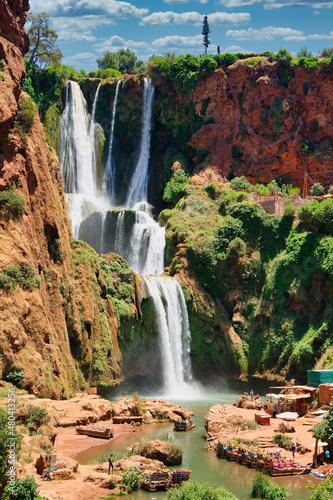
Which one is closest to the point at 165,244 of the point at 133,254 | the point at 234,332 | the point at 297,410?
the point at 133,254

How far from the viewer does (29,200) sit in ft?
148

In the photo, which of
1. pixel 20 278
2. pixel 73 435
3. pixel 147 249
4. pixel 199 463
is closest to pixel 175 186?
pixel 147 249

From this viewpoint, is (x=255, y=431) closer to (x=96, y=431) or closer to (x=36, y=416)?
(x=96, y=431)

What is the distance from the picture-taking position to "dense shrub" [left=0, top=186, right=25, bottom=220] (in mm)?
41781

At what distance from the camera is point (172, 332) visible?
198 ft

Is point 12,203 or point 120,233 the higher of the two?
point 12,203

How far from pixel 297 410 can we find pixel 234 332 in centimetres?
1760

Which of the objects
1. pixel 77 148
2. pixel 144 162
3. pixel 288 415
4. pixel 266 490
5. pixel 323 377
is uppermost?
pixel 77 148

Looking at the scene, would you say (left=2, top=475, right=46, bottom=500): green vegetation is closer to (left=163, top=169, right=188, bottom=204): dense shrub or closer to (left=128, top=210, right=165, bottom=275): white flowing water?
(left=128, top=210, right=165, bottom=275): white flowing water

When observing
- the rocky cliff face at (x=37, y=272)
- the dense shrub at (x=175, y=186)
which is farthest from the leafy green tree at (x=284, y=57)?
the rocky cliff face at (x=37, y=272)

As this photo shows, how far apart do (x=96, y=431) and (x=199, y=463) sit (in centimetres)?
678

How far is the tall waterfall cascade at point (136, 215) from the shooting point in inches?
2359

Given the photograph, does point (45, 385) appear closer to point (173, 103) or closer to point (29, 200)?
point (29, 200)

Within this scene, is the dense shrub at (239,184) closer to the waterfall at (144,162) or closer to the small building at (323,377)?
the waterfall at (144,162)
